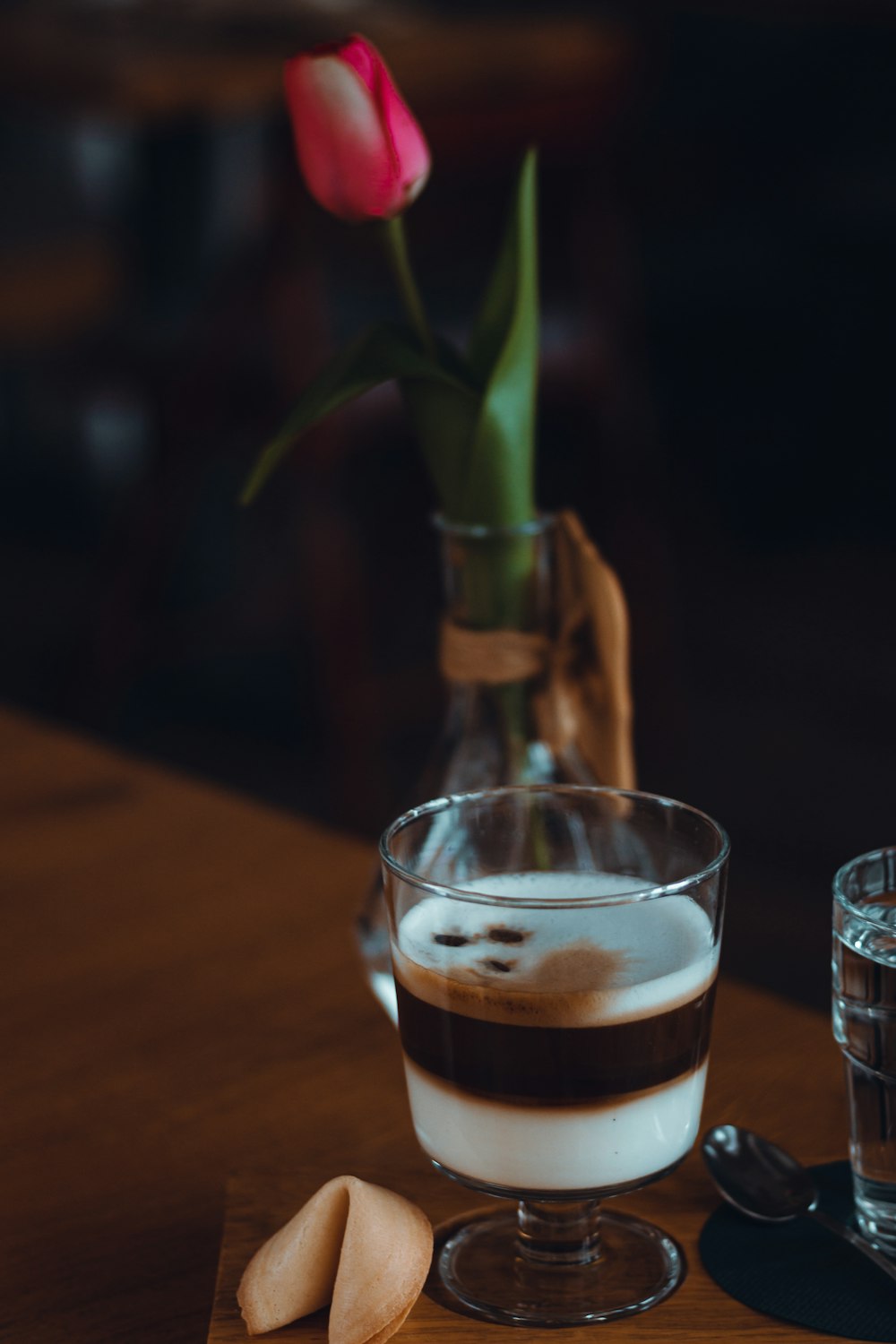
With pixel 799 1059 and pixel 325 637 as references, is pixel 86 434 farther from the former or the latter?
pixel 799 1059

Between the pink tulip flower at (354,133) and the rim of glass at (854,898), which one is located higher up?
the pink tulip flower at (354,133)

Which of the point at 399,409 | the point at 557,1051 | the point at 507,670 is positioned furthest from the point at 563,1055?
the point at 399,409

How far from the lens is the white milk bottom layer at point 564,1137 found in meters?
0.39

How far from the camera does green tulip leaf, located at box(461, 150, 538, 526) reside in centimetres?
51

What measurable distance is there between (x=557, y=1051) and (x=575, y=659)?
0.18 m

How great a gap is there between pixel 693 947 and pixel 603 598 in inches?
6.7

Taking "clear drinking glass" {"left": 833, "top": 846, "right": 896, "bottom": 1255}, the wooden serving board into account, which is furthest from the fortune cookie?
"clear drinking glass" {"left": 833, "top": 846, "right": 896, "bottom": 1255}

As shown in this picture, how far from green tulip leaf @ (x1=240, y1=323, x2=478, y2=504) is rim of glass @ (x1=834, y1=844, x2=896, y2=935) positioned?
18 centimetres

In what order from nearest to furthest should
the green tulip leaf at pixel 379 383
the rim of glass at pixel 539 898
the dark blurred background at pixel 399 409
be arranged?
1. the rim of glass at pixel 539 898
2. the green tulip leaf at pixel 379 383
3. the dark blurred background at pixel 399 409

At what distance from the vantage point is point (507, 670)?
0.54m

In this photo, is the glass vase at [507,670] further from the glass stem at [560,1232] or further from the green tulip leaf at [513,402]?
the glass stem at [560,1232]

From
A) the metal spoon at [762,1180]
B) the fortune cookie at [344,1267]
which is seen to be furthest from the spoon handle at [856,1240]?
the fortune cookie at [344,1267]

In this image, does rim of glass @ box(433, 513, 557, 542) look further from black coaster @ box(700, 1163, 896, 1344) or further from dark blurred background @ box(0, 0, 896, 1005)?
dark blurred background @ box(0, 0, 896, 1005)

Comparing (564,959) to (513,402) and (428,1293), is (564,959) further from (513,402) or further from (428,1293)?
(513,402)
